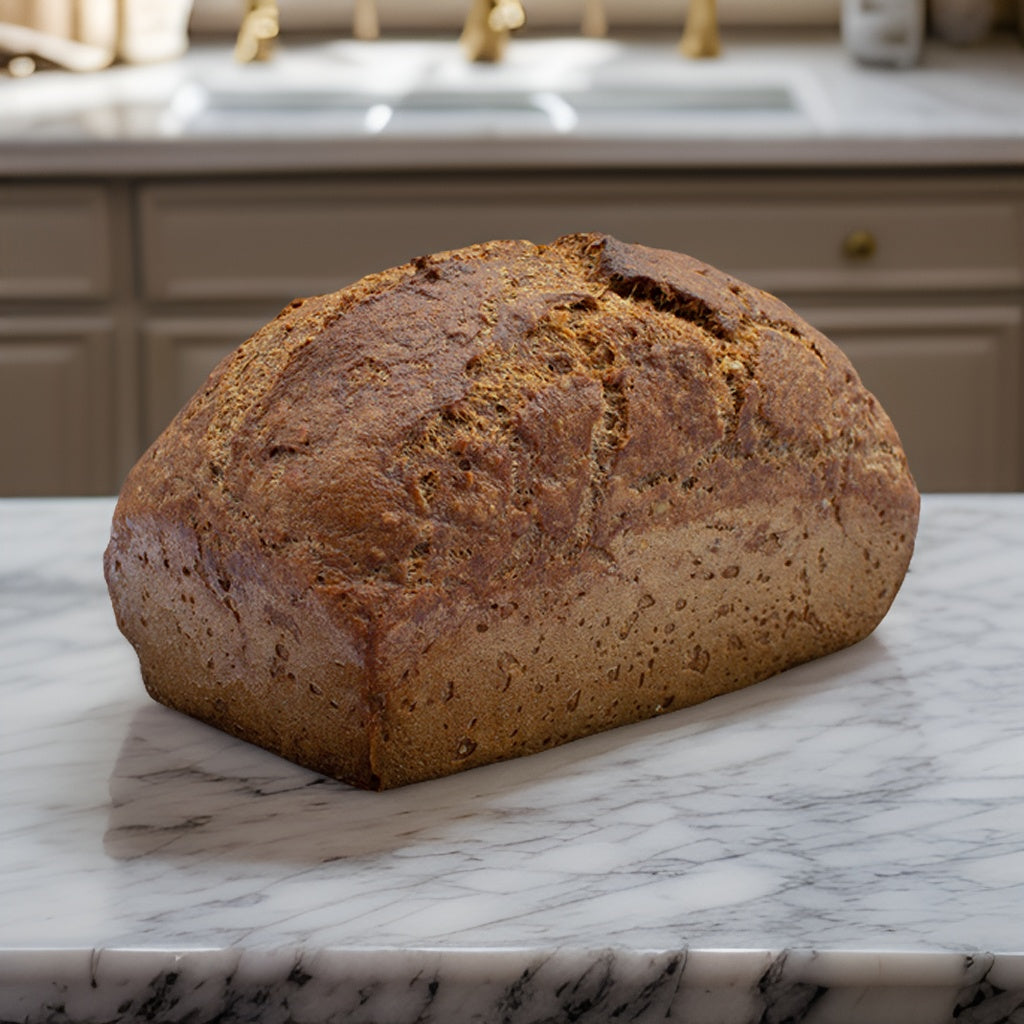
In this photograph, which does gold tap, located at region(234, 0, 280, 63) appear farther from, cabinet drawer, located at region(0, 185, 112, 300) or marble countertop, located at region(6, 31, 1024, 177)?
cabinet drawer, located at region(0, 185, 112, 300)

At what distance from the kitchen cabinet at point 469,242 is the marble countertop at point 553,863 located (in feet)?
3.85

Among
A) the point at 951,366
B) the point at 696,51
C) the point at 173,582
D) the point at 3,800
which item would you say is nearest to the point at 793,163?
the point at 951,366

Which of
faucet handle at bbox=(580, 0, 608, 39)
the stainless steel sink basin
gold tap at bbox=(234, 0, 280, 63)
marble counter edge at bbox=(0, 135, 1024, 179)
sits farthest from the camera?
faucet handle at bbox=(580, 0, 608, 39)

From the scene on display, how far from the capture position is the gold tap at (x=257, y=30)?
2551mm

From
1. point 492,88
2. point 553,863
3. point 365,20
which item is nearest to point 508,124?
point 492,88

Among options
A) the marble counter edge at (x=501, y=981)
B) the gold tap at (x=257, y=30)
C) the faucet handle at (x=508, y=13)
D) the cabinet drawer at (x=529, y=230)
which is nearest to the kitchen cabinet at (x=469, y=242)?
the cabinet drawer at (x=529, y=230)

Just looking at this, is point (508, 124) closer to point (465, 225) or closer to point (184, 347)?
point (465, 225)

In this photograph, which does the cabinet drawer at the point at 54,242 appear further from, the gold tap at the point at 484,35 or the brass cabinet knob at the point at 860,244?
the brass cabinet knob at the point at 860,244

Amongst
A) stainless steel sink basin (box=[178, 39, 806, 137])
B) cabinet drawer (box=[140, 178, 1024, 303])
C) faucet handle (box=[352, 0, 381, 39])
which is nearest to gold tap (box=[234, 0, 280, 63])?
stainless steel sink basin (box=[178, 39, 806, 137])

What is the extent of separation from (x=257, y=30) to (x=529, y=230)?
79 centimetres

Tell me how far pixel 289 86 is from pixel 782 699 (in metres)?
1.80

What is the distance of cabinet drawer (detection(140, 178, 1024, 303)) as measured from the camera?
202 centimetres

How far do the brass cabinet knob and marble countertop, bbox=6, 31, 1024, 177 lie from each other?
0.09 meters

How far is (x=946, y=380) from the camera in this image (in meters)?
2.12
